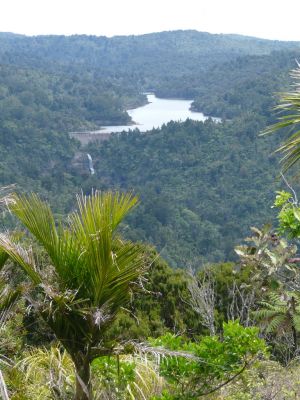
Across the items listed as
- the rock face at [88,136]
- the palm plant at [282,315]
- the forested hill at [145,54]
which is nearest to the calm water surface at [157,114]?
the rock face at [88,136]

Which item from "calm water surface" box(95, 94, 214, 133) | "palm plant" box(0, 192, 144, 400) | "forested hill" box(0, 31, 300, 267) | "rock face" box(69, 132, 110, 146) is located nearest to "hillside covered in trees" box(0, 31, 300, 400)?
"palm plant" box(0, 192, 144, 400)

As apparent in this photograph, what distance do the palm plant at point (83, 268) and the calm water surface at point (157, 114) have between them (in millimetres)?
66455

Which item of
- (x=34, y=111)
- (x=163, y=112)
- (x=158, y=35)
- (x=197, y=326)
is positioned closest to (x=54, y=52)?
(x=158, y=35)

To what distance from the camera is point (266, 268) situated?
5340mm

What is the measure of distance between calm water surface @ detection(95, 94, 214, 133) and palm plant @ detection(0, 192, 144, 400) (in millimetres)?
66455

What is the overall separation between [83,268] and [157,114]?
83.3 m

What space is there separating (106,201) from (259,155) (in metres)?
49.0

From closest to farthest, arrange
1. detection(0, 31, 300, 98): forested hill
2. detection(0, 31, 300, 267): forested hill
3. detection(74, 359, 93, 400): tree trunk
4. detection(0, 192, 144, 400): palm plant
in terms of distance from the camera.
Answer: detection(0, 192, 144, 400): palm plant, detection(74, 359, 93, 400): tree trunk, detection(0, 31, 300, 267): forested hill, detection(0, 31, 300, 98): forested hill

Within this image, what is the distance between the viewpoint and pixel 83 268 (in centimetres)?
282

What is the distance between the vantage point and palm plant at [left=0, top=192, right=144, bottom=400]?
2.74m

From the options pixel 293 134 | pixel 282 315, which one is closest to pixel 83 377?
pixel 293 134

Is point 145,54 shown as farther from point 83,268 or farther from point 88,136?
point 83,268

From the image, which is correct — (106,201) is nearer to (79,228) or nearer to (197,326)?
(79,228)

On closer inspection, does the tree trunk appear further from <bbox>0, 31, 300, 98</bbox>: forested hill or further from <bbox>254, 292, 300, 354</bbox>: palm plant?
<bbox>0, 31, 300, 98</bbox>: forested hill
